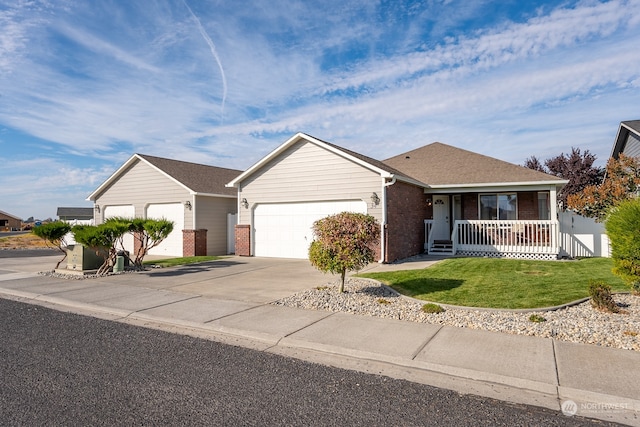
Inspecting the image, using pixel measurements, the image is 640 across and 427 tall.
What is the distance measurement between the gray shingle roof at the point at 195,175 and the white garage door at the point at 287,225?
4109mm

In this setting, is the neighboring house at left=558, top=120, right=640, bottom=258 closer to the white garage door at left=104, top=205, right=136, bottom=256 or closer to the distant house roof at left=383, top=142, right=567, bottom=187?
the distant house roof at left=383, top=142, right=567, bottom=187

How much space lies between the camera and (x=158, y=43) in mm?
13680

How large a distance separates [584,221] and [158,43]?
58.6 feet

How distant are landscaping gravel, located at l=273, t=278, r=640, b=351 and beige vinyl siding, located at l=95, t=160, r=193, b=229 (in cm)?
1277

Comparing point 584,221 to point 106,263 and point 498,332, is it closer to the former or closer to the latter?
point 498,332

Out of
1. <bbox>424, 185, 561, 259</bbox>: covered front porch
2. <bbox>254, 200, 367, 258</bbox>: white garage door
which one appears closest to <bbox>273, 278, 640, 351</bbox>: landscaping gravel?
<bbox>254, 200, 367, 258</bbox>: white garage door

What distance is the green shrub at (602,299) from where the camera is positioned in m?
6.94

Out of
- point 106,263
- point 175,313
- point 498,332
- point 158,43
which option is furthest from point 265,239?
point 498,332

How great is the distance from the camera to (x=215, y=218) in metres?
20.5

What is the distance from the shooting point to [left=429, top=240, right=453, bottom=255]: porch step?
17.5m

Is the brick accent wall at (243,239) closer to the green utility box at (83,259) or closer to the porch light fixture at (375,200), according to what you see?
the green utility box at (83,259)

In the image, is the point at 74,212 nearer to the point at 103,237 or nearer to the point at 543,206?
the point at 103,237

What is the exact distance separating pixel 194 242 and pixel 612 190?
60.7 ft

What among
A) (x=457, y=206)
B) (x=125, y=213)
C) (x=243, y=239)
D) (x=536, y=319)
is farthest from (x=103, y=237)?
(x=457, y=206)
